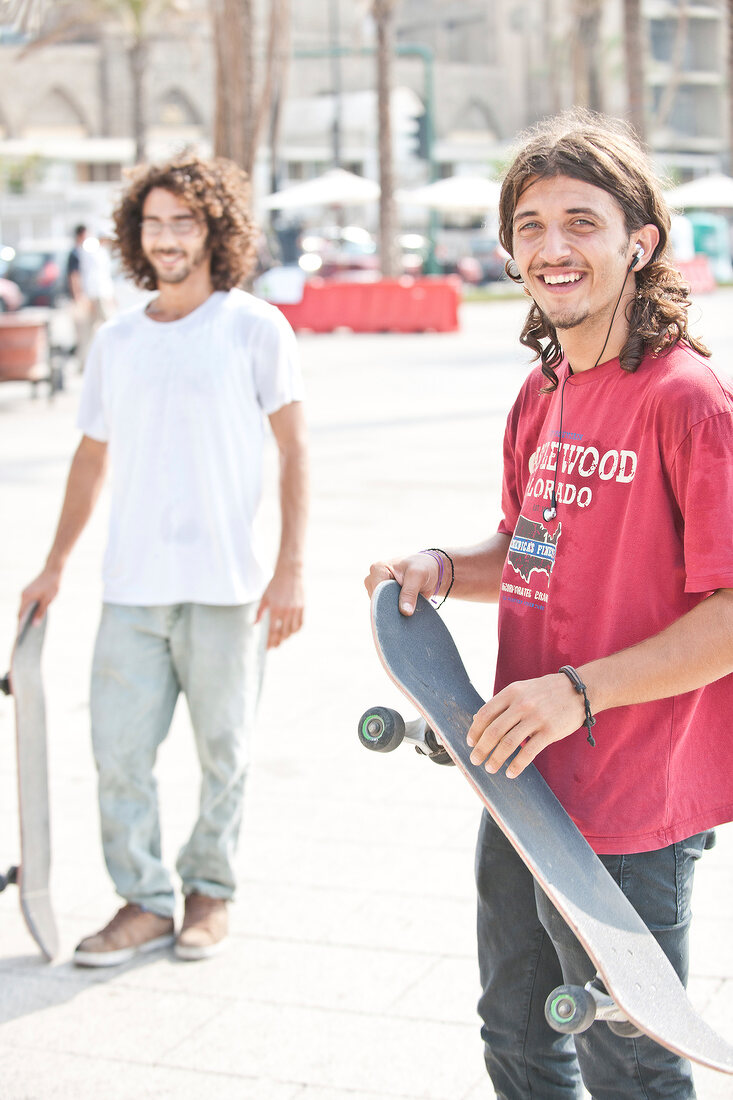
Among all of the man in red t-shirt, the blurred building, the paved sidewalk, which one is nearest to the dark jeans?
the man in red t-shirt

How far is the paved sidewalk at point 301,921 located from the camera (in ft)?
9.66

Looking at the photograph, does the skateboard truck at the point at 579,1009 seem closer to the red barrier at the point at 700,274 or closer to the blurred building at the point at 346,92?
the red barrier at the point at 700,274

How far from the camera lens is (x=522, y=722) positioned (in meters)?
1.82

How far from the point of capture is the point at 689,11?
68.4 meters

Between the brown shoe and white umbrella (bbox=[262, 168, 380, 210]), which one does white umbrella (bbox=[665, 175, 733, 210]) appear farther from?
the brown shoe

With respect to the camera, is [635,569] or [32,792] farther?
[32,792]

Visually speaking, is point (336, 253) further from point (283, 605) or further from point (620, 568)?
point (620, 568)

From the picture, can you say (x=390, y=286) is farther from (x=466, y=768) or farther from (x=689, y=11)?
(x=689, y=11)

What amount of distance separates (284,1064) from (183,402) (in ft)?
5.25

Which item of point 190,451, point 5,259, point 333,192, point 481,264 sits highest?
point 333,192

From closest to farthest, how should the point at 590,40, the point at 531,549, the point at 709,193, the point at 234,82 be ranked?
the point at 531,549
the point at 234,82
the point at 709,193
the point at 590,40

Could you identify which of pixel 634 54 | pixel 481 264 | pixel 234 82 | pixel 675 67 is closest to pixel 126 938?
pixel 234 82

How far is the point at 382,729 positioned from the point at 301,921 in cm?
180

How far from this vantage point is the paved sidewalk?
294 cm
